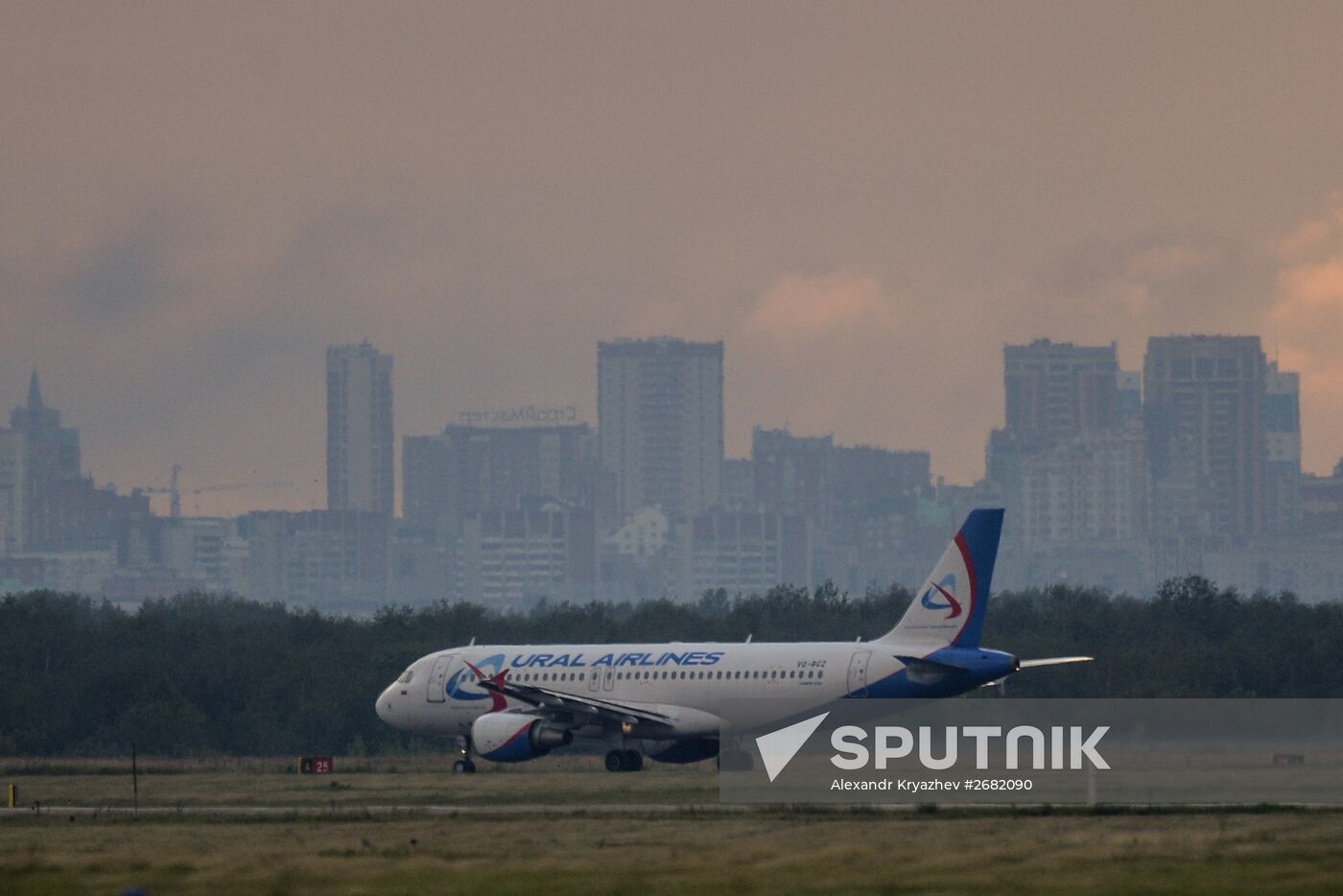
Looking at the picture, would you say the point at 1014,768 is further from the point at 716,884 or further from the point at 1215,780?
the point at 716,884

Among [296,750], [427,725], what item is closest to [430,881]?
[427,725]

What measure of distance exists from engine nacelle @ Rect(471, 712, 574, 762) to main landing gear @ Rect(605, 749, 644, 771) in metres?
1.01

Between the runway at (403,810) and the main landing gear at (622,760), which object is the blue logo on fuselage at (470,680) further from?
the runway at (403,810)

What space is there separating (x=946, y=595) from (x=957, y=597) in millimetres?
275

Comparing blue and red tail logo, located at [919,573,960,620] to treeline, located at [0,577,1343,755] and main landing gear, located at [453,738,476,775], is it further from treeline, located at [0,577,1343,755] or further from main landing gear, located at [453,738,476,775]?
treeline, located at [0,577,1343,755]

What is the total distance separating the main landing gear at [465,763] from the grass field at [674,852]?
12895 millimetres

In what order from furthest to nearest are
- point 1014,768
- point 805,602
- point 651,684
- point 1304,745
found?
1. point 805,602
2. point 651,684
3. point 1304,745
4. point 1014,768

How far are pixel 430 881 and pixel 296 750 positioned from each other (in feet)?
167

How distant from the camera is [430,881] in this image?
30.6m

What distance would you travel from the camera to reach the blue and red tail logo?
5372 centimetres

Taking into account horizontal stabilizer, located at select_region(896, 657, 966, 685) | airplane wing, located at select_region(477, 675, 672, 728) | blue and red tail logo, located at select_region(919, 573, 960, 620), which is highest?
blue and red tail logo, located at select_region(919, 573, 960, 620)

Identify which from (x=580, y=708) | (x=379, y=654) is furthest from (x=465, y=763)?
(x=379, y=654)

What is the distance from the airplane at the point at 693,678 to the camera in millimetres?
53250

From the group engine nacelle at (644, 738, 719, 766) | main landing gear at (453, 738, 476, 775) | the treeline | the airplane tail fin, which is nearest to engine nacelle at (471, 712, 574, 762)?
main landing gear at (453, 738, 476, 775)
